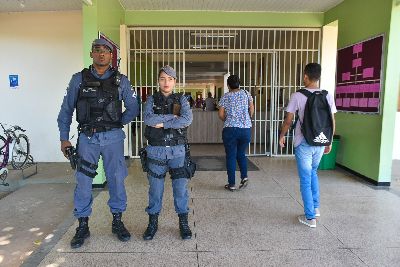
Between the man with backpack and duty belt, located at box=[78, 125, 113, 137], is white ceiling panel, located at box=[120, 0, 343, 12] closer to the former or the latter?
the man with backpack

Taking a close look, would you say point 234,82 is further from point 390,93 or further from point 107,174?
point 390,93

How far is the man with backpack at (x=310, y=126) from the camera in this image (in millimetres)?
3070

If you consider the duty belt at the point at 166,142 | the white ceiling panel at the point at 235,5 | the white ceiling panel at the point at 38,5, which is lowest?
the duty belt at the point at 166,142

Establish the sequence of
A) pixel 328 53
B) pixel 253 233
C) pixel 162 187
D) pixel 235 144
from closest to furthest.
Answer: pixel 162 187, pixel 253 233, pixel 235 144, pixel 328 53

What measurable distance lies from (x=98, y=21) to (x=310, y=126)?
292 centimetres

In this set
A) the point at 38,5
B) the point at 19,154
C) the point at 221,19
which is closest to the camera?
the point at 38,5

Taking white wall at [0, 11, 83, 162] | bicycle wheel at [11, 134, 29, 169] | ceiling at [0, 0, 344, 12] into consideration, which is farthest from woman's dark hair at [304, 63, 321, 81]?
bicycle wheel at [11, 134, 29, 169]

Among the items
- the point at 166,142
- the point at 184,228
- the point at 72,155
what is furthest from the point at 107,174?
the point at 184,228

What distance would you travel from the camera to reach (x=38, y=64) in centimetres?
595

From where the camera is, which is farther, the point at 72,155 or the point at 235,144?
the point at 235,144

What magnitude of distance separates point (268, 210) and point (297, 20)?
4.24m

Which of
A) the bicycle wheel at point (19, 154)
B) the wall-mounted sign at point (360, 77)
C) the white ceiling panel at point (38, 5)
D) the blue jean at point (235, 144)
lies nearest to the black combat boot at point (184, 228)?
the blue jean at point (235, 144)

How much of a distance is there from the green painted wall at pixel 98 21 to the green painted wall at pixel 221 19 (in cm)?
98

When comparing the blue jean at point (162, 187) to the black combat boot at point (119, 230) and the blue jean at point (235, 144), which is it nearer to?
the black combat boot at point (119, 230)
